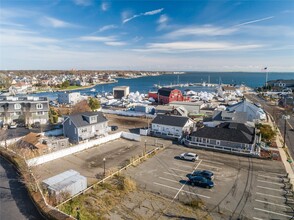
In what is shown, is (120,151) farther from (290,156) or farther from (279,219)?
(290,156)

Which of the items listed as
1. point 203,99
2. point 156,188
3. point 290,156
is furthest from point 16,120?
point 203,99

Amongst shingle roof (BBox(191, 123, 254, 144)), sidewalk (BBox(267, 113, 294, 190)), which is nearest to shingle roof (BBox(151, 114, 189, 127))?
shingle roof (BBox(191, 123, 254, 144))

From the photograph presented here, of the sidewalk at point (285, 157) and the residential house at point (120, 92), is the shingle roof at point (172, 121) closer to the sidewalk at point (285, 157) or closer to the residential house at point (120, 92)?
the sidewalk at point (285, 157)

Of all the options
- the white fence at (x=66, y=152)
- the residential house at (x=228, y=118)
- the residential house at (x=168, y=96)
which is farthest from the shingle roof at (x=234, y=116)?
the residential house at (x=168, y=96)

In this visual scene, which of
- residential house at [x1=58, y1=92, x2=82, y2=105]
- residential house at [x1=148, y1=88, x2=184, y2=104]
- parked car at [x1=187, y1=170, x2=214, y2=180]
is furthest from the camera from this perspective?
residential house at [x1=58, y1=92, x2=82, y2=105]

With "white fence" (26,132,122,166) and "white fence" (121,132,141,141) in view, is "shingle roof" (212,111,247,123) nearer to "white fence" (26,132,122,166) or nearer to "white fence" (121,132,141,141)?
"white fence" (121,132,141,141)
